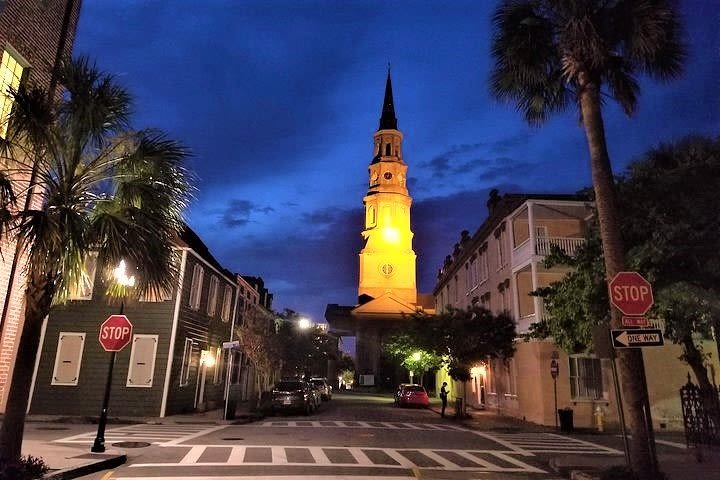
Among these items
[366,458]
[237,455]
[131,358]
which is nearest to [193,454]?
[237,455]

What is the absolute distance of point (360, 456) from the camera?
1241 cm

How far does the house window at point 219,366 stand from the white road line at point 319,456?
1666 cm

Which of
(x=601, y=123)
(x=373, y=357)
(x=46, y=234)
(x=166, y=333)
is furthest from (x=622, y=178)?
(x=373, y=357)

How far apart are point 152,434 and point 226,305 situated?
14.9 m

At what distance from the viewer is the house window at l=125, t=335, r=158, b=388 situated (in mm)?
21906

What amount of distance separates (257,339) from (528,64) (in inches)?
891

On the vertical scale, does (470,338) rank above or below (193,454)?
above

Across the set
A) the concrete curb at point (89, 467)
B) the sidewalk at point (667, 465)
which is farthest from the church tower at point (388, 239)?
the concrete curb at point (89, 467)

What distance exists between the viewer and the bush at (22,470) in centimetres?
769

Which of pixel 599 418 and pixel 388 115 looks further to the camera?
pixel 388 115

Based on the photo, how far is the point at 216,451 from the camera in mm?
12648

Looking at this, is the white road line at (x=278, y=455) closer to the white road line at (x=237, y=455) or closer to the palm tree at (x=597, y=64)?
the white road line at (x=237, y=455)

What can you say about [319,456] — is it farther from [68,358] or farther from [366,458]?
[68,358]

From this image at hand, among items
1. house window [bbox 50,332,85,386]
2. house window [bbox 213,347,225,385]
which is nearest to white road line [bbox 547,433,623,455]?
house window [bbox 213,347,225,385]
